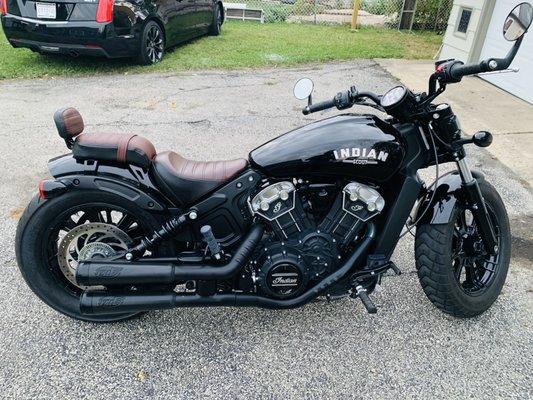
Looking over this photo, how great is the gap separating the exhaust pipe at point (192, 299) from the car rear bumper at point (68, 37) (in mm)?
5270

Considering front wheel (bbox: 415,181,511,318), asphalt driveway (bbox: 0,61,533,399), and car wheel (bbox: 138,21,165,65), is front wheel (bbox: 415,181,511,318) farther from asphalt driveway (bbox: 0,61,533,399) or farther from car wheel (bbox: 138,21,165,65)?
car wheel (bbox: 138,21,165,65)

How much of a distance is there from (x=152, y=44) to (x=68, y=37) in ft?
4.59

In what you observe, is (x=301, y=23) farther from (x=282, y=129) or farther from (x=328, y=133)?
(x=328, y=133)

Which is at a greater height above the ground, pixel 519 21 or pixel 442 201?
pixel 519 21

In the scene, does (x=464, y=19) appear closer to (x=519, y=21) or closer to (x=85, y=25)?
(x=85, y=25)

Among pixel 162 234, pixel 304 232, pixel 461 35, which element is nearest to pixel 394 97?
pixel 304 232

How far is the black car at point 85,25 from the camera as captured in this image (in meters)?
6.51

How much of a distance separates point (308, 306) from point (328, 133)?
1153 mm

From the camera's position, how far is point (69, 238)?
2.46m

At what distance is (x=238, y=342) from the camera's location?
2.60m

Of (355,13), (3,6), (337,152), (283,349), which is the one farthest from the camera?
(355,13)

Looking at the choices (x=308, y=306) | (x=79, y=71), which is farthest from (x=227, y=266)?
(x=79, y=71)

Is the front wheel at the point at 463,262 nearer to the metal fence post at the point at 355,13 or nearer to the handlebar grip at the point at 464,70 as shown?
the handlebar grip at the point at 464,70

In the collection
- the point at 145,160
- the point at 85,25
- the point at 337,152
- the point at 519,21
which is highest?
the point at 519,21
